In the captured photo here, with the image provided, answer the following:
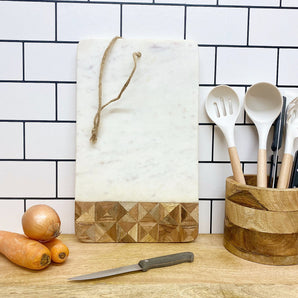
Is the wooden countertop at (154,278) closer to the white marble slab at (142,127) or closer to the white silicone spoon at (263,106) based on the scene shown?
the white marble slab at (142,127)

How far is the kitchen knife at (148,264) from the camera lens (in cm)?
52

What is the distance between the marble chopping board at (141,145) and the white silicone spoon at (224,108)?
4cm

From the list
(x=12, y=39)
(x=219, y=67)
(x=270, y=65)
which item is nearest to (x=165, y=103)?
(x=219, y=67)

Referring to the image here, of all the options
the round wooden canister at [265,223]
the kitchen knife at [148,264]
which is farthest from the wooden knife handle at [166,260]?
the round wooden canister at [265,223]

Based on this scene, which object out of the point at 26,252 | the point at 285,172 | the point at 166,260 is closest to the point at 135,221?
the point at 166,260

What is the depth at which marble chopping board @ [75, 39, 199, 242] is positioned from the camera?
663 millimetres

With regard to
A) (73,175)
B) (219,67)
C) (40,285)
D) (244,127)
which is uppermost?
(219,67)

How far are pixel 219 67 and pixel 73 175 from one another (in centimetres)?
43

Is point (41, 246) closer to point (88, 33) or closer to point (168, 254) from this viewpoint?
point (168, 254)

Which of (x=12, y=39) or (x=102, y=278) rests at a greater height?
(x=12, y=39)

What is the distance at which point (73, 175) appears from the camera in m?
0.71

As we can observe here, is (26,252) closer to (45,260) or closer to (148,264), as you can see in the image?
(45,260)

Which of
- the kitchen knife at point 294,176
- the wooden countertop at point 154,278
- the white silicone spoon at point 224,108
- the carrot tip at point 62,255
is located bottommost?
the wooden countertop at point 154,278

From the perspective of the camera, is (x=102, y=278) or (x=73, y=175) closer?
(x=102, y=278)
